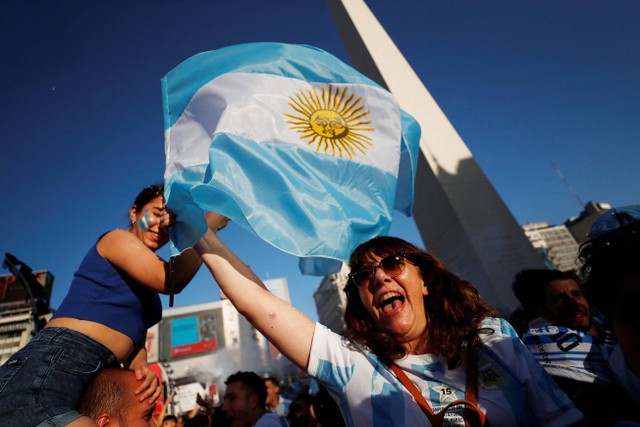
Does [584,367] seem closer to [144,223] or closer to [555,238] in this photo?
[144,223]

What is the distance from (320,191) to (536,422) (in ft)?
4.01

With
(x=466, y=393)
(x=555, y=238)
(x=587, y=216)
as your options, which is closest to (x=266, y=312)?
(x=466, y=393)

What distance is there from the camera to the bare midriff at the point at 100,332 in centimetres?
120

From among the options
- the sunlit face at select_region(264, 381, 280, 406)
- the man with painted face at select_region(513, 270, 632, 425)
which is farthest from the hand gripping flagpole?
the sunlit face at select_region(264, 381, 280, 406)

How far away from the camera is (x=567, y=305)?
2365 mm

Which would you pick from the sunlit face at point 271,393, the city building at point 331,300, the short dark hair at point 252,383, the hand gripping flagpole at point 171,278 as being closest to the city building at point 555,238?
the city building at point 331,300

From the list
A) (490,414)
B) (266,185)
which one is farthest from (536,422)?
(266,185)

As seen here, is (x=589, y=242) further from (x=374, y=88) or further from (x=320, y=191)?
(x=374, y=88)

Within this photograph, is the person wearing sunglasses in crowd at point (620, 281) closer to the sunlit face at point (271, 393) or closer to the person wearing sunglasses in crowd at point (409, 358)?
the person wearing sunglasses in crowd at point (409, 358)

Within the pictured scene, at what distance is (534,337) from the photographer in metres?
1.62

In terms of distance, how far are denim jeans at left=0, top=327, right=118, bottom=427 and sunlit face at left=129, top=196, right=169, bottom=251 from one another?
1.42 feet

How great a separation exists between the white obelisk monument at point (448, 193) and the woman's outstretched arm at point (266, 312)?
8.06 metres

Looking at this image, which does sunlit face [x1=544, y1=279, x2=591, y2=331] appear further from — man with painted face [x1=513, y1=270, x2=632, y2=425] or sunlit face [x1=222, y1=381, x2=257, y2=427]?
sunlit face [x1=222, y1=381, x2=257, y2=427]

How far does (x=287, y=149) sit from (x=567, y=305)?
223cm
